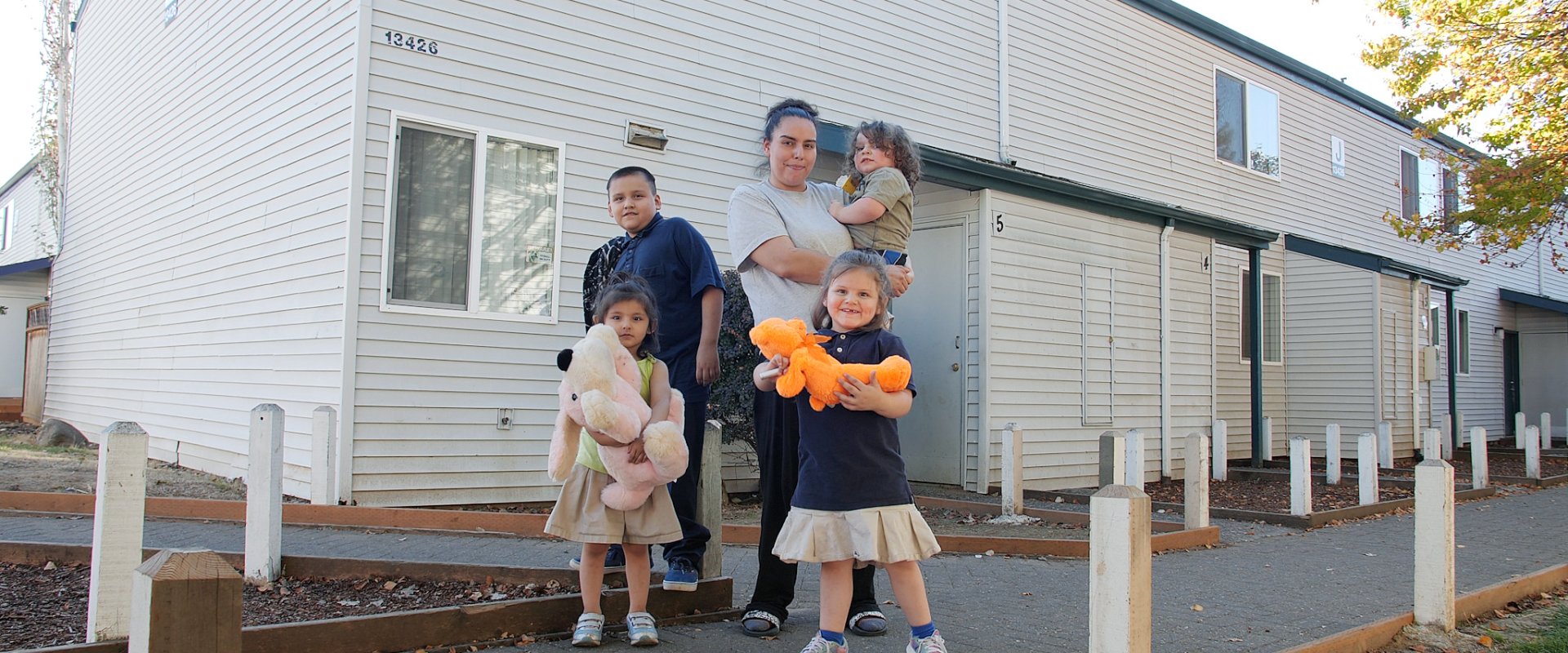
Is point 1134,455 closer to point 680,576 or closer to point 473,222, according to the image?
point 680,576

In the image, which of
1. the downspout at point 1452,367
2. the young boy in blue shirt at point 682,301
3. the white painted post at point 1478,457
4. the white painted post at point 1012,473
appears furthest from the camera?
the downspout at point 1452,367

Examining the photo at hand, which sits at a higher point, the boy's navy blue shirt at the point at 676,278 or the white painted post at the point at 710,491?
the boy's navy blue shirt at the point at 676,278

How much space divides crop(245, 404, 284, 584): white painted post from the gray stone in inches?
395

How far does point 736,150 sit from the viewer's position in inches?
387

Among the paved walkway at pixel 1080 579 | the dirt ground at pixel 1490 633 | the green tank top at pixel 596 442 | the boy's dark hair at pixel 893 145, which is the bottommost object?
the dirt ground at pixel 1490 633

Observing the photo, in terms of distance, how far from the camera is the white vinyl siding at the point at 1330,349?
16734 millimetres

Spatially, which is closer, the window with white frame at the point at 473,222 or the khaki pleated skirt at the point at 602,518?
the khaki pleated skirt at the point at 602,518

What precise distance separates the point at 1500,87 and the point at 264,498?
15.8 m

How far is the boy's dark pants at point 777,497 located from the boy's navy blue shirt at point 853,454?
0.44 meters

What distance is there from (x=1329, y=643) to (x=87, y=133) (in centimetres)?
1697

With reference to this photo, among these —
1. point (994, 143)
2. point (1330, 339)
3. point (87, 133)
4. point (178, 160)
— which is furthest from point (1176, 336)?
point (87, 133)

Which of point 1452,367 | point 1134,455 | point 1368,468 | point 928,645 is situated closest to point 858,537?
point 928,645

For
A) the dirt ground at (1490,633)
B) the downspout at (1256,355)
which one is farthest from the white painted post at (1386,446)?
the dirt ground at (1490,633)

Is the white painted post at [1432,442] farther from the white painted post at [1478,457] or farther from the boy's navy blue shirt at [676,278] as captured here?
the boy's navy blue shirt at [676,278]
